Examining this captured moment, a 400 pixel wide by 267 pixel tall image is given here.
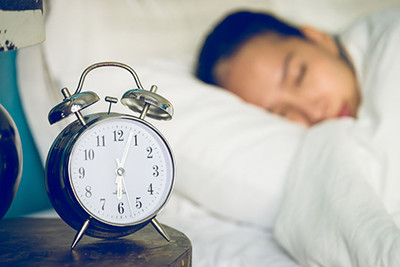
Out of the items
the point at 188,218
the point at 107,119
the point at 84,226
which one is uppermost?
the point at 107,119

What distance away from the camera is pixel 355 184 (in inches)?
34.8

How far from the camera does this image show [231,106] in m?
1.21

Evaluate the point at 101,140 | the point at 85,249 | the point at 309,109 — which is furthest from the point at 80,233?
the point at 309,109

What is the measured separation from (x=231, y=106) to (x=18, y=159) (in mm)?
645

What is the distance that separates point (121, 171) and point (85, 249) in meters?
0.12

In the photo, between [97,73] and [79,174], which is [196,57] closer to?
[97,73]

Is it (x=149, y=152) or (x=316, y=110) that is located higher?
(x=149, y=152)

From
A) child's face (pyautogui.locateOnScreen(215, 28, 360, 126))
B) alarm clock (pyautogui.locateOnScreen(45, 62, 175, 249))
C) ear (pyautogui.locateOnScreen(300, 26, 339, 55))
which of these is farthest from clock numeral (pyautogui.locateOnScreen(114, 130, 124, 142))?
ear (pyautogui.locateOnScreen(300, 26, 339, 55))

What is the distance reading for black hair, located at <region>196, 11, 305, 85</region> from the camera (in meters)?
1.49

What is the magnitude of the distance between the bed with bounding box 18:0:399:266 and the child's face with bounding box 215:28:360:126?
138 mm

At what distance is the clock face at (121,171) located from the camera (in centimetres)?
64

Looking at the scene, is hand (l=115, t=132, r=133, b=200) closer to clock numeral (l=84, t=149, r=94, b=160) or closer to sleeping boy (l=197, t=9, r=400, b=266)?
clock numeral (l=84, t=149, r=94, b=160)

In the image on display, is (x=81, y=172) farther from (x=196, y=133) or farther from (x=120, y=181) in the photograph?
(x=196, y=133)

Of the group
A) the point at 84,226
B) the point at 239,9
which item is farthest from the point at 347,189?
the point at 239,9
